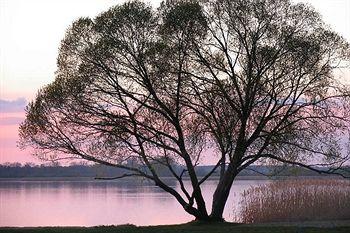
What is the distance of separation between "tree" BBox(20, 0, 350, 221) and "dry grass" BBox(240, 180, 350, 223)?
2374 millimetres

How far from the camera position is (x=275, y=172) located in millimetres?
26578

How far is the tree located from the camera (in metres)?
24.8

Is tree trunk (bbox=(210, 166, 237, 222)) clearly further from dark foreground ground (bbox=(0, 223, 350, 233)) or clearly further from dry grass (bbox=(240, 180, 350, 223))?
dry grass (bbox=(240, 180, 350, 223))

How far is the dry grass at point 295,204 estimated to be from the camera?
90.0ft

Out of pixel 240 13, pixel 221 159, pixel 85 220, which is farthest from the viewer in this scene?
pixel 85 220

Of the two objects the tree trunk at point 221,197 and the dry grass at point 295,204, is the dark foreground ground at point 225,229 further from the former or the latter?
the dry grass at point 295,204

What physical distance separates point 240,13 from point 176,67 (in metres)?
3.34

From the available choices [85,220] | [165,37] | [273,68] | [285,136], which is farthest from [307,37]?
[85,220]

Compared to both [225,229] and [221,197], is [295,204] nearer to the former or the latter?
[221,197]

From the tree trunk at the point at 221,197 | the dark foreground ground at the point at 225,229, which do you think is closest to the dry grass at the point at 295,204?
the tree trunk at the point at 221,197

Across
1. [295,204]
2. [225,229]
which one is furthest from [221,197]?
[225,229]

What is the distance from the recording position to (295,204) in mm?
27734

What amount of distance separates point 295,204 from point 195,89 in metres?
7.02

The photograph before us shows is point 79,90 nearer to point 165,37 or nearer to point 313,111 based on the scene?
point 165,37
